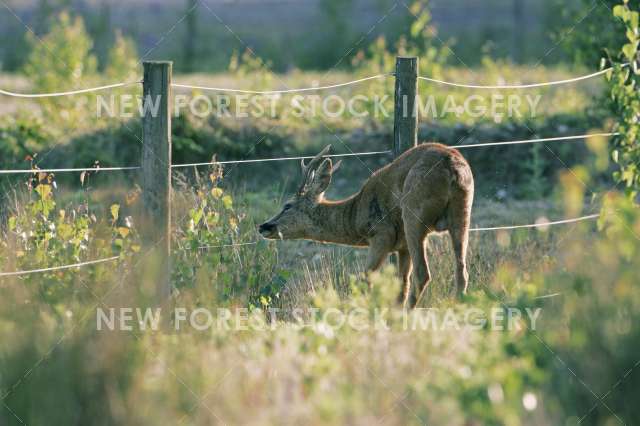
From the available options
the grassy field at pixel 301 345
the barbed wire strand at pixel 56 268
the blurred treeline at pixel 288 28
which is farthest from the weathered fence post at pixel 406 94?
the blurred treeline at pixel 288 28

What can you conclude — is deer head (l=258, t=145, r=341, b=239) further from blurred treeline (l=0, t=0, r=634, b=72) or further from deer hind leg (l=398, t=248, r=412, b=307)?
blurred treeline (l=0, t=0, r=634, b=72)

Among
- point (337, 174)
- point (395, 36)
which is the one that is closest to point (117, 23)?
point (395, 36)

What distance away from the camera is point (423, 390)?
13.8 ft

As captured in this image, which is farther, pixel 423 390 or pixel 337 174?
pixel 337 174

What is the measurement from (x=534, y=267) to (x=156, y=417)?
489 centimetres

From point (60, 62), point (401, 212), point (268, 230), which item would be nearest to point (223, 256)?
point (268, 230)

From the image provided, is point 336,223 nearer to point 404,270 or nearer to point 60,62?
point 404,270

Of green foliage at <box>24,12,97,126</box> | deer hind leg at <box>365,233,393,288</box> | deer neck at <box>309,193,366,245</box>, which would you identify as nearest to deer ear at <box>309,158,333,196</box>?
deer neck at <box>309,193,366,245</box>

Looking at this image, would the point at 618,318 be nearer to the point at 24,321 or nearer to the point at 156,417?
the point at 156,417

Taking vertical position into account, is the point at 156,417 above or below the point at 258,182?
below

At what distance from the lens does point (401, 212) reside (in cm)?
770

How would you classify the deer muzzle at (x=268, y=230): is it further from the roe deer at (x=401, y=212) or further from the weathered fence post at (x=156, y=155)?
the weathered fence post at (x=156, y=155)

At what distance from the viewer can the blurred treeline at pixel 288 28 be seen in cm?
3234

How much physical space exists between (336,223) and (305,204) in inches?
11.4
